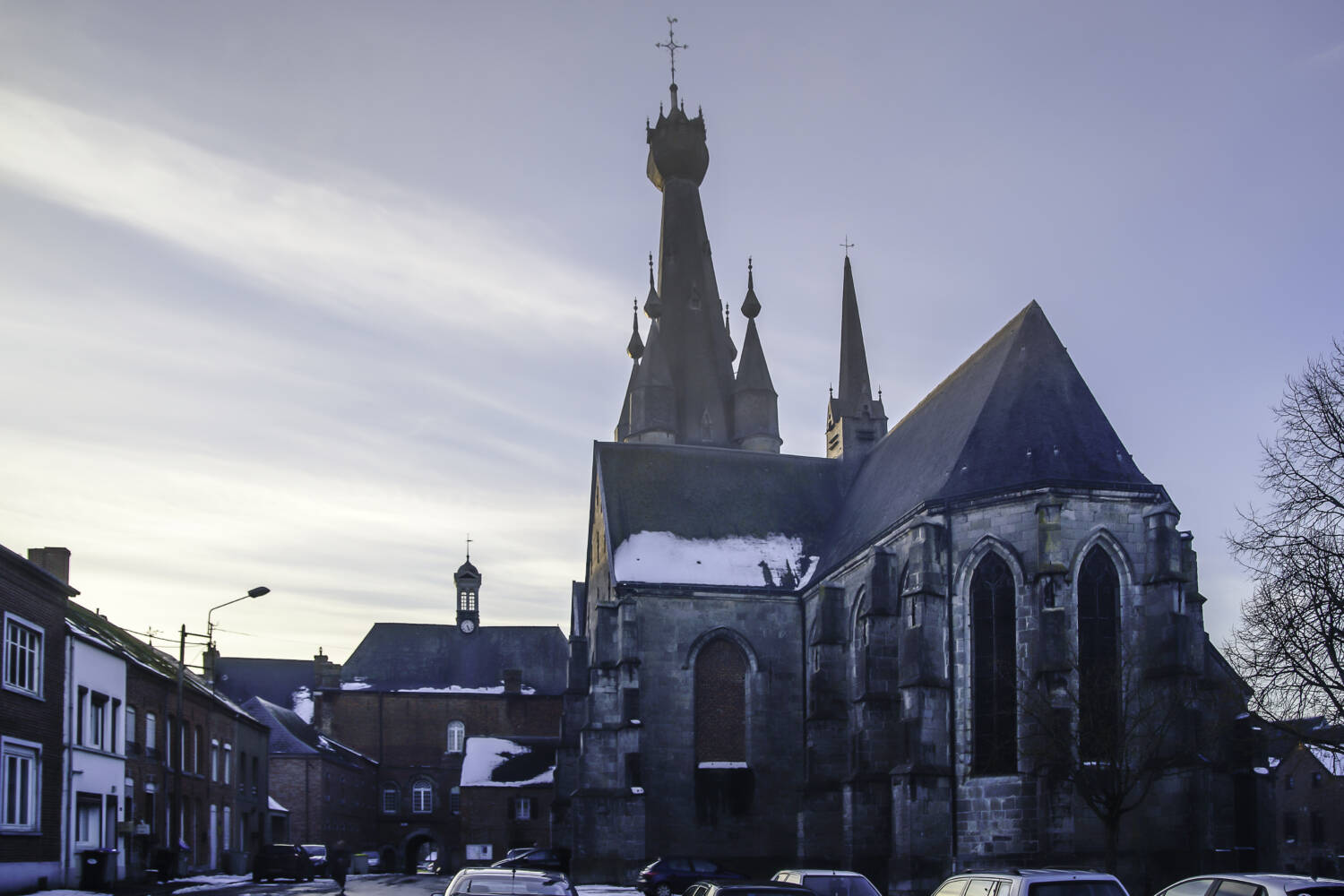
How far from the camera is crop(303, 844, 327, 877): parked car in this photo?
4160 cm

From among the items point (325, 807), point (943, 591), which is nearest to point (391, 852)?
point (325, 807)

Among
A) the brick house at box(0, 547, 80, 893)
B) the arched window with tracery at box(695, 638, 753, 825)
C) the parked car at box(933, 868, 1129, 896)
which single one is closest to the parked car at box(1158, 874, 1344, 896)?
the parked car at box(933, 868, 1129, 896)

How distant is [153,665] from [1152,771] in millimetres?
25234

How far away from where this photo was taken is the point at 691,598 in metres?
36.8

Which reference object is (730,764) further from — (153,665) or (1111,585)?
(153,665)

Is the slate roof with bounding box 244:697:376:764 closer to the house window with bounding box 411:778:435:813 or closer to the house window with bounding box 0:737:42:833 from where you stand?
the house window with bounding box 411:778:435:813

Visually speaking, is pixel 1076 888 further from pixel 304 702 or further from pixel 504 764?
pixel 304 702

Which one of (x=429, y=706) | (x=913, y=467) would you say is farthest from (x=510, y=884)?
(x=429, y=706)

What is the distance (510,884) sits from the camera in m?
11.9

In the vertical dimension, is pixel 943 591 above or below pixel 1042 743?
above

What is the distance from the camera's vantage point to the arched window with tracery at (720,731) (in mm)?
35500

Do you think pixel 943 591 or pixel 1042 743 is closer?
pixel 1042 743

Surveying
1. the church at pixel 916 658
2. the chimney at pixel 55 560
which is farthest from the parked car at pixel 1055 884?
the chimney at pixel 55 560

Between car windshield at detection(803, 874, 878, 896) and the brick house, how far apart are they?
49.3 ft
